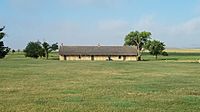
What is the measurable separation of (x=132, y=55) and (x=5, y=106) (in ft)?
340

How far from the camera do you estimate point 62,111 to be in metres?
12.9

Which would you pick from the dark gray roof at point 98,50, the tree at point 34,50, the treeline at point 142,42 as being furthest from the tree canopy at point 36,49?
the treeline at point 142,42

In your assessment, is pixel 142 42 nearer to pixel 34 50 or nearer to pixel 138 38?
pixel 138 38

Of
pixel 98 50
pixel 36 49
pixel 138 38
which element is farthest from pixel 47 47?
pixel 138 38

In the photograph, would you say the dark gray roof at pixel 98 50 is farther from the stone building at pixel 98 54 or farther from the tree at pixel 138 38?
the tree at pixel 138 38

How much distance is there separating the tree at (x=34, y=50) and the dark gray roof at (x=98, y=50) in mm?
9670

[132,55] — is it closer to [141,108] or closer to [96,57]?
[96,57]

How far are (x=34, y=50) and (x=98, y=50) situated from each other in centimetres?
2098

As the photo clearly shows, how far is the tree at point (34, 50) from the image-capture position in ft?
409

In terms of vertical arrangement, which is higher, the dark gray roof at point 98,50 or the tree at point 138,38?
the tree at point 138,38

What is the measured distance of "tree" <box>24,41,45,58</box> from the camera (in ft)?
409

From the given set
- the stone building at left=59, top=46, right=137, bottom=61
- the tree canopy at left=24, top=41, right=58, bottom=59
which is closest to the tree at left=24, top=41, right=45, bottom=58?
the tree canopy at left=24, top=41, right=58, bottom=59

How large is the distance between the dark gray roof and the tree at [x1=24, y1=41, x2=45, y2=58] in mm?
9670

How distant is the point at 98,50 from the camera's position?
Answer: 118m
